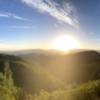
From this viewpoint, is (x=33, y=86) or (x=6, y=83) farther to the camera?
(x=33, y=86)

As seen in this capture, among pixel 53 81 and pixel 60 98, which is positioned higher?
pixel 60 98

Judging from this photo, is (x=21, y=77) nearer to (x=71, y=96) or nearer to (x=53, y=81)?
(x=53, y=81)

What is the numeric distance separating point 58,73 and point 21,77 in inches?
2597

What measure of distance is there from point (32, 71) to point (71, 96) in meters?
121

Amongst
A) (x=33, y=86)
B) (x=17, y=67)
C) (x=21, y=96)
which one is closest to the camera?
(x=21, y=96)

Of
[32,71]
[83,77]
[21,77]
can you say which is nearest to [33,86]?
[21,77]

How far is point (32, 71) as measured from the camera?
138 m

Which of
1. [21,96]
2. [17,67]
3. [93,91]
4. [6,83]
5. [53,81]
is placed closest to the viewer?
[93,91]

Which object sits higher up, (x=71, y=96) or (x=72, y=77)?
(x=71, y=96)

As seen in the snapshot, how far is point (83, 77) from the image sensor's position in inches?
6255

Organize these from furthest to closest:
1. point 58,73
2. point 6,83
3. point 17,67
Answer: point 58,73 < point 17,67 < point 6,83

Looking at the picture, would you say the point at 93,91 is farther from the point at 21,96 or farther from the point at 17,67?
the point at 17,67

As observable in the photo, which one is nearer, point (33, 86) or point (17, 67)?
point (33, 86)

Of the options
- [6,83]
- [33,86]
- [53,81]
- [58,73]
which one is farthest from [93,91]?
[58,73]
